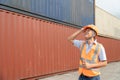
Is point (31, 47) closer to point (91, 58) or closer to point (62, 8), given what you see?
point (62, 8)

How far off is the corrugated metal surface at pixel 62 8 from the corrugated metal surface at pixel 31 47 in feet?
1.21

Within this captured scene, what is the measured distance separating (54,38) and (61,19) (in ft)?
4.21

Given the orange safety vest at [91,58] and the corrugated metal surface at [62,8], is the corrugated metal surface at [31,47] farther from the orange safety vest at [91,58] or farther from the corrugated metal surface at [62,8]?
the orange safety vest at [91,58]

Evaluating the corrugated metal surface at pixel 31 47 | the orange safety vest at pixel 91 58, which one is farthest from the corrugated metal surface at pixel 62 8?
the orange safety vest at pixel 91 58

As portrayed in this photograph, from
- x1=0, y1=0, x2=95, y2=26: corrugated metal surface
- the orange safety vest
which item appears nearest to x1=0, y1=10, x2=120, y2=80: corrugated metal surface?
x1=0, y1=0, x2=95, y2=26: corrugated metal surface

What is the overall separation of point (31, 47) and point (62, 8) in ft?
12.6

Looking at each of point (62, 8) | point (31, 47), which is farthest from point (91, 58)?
point (62, 8)

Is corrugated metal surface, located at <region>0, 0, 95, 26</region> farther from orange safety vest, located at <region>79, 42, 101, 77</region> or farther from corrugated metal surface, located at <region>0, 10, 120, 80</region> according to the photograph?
orange safety vest, located at <region>79, 42, 101, 77</region>

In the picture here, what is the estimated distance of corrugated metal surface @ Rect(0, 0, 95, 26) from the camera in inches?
420

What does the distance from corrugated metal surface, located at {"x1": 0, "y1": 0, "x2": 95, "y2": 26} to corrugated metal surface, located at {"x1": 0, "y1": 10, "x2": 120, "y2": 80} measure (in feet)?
1.21

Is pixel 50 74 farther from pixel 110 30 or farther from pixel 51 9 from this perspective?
pixel 110 30

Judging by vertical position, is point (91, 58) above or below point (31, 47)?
below

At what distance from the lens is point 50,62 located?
12789mm

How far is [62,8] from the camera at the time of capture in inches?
563
